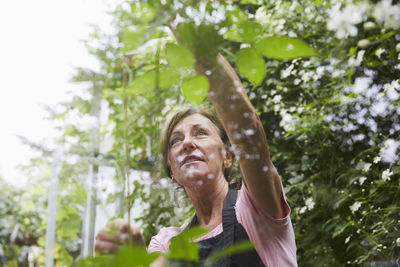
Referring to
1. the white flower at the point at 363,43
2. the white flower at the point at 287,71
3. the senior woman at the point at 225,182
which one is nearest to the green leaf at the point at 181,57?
the senior woman at the point at 225,182

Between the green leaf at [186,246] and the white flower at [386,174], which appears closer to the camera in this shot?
the green leaf at [186,246]

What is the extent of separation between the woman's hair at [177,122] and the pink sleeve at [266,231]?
0.38ft

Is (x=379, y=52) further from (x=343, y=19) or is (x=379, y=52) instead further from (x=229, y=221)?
(x=229, y=221)

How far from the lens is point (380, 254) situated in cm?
68

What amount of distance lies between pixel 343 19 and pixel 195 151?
397 mm

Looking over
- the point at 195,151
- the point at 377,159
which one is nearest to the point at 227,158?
the point at 195,151

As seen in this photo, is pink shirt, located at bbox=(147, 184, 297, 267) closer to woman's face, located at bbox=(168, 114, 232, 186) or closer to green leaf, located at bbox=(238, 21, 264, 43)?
woman's face, located at bbox=(168, 114, 232, 186)

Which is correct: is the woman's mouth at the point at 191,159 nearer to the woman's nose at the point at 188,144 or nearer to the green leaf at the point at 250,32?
the woman's nose at the point at 188,144

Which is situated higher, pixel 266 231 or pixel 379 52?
pixel 379 52

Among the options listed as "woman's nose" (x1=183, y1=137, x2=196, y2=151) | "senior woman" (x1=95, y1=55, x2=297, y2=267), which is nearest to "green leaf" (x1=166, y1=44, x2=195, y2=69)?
"senior woman" (x1=95, y1=55, x2=297, y2=267)

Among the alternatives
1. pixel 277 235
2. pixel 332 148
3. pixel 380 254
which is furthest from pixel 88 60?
pixel 380 254

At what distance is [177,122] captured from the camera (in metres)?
0.61

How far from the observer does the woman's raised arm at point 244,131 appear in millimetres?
444

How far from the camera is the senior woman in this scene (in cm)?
54
